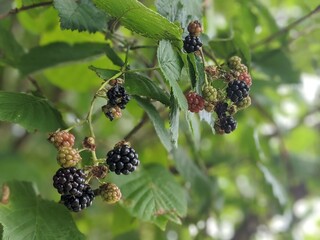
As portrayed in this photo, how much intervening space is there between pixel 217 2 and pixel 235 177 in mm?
809

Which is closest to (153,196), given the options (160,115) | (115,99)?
(160,115)

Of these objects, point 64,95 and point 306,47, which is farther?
point 64,95

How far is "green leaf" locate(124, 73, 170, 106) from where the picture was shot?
113cm

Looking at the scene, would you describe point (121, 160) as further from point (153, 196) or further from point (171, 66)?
point (153, 196)

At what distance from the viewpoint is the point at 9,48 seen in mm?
1578

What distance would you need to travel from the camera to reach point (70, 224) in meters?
1.21

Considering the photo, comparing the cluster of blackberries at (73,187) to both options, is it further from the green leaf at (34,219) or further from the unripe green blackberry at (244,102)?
the unripe green blackberry at (244,102)

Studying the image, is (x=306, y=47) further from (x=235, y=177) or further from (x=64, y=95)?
(x=64, y=95)

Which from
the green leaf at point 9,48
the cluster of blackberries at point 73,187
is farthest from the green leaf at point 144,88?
the green leaf at point 9,48

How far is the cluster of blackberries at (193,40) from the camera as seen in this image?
1091mm

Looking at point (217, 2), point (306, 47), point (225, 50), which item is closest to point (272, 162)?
point (306, 47)

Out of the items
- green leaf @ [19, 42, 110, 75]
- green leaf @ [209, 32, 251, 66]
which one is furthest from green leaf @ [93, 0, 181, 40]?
green leaf @ [19, 42, 110, 75]

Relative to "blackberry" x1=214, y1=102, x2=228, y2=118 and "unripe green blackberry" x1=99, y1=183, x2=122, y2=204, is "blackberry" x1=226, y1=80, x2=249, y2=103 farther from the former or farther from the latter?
"unripe green blackberry" x1=99, y1=183, x2=122, y2=204

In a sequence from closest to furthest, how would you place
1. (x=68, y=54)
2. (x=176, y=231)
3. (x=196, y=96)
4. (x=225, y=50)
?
1. (x=196, y=96)
2. (x=225, y=50)
3. (x=68, y=54)
4. (x=176, y=231)
